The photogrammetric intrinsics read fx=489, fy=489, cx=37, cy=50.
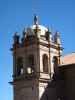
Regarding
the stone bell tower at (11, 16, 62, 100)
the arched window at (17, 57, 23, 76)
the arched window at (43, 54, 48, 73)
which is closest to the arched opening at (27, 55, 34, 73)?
the stone bell tower at (11, 16, 62, 100)

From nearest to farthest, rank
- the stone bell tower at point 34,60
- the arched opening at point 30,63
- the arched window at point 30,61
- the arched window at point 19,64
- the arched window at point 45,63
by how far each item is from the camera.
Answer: the stone bell tower at point 34,60 < the arched opening at point 30,63 < the arched window at point 30,61 < the arched window at point 45,63 < the arched window at point 19,64

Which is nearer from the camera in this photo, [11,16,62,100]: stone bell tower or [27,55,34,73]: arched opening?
[11,16,62,100]: stone bell tower

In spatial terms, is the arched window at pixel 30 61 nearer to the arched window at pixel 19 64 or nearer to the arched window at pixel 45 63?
the arched window at pixel 19 64

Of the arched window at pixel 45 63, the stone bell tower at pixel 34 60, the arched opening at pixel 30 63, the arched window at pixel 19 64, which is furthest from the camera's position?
the arched window at pixel 19 64

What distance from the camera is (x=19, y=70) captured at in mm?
47469

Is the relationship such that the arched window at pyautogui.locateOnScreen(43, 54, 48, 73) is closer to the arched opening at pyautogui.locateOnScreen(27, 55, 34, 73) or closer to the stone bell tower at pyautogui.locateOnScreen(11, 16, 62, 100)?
the stone bell tower at pyautogui.locateOnScreen(11, 16, 62, 100)

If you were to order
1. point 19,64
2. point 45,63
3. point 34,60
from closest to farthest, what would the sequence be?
1. point 34,60
2. point 45,63
3. point 19,64

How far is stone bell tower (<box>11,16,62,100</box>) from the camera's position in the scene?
4539 cm

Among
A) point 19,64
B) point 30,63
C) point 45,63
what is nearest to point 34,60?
point 30,63

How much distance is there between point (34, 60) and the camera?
46219 mm

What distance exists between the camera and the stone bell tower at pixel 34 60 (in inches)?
1787

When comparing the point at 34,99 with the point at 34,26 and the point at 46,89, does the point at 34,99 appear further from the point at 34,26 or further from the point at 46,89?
the point at 34,26

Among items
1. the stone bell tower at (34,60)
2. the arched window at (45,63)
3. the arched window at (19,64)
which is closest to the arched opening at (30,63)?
the stone bell tower at (34,60)

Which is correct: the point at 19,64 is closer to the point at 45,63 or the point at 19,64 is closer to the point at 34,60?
the point at 34,60
